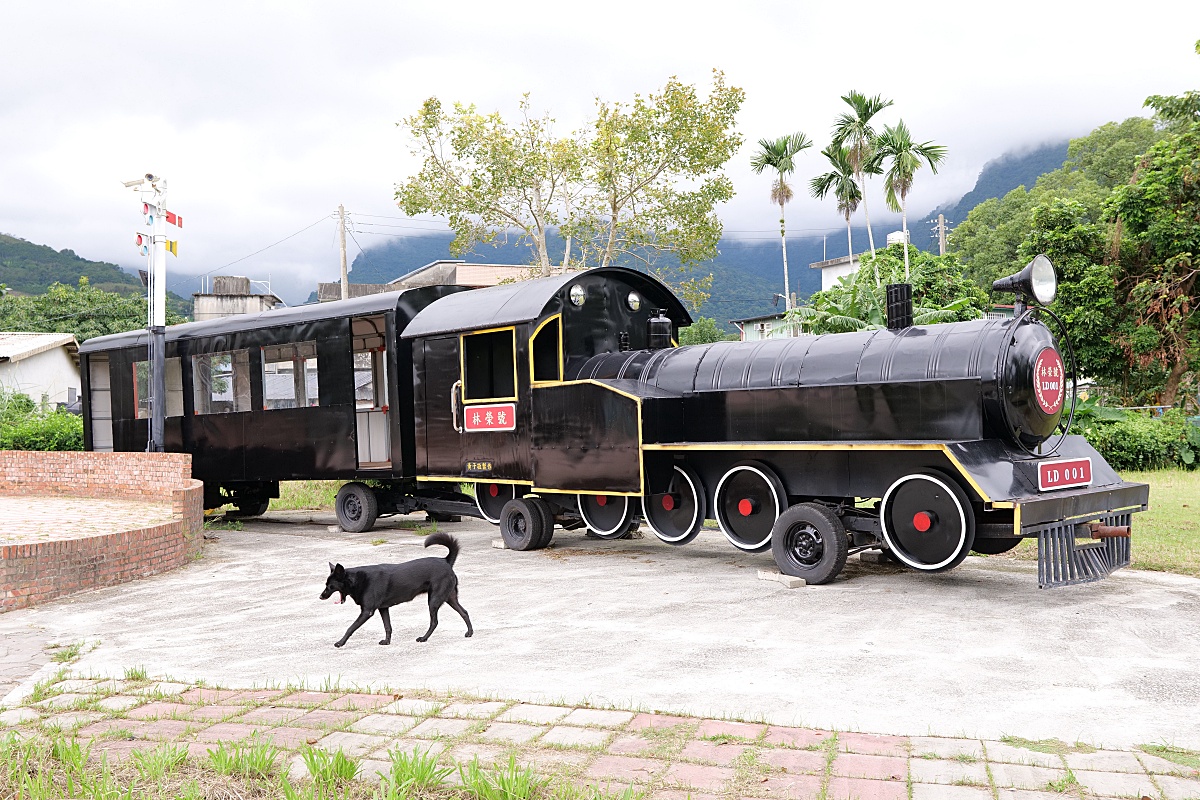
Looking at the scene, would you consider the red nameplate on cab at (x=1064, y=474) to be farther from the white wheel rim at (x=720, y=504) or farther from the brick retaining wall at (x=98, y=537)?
the brick retaining wall at (x=98, y=537)

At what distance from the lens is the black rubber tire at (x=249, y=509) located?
14.2 metres

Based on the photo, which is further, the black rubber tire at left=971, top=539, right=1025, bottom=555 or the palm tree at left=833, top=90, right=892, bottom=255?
the palm tree at left=833, top=90, right=892, bottom=255

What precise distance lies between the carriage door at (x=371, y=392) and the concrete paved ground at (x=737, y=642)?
3.89 m

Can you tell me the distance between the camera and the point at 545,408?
946 centimetres

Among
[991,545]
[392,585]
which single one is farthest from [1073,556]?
[392,585]

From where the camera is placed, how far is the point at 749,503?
8.20m

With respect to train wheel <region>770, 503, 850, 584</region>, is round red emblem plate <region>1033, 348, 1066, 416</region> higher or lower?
higher

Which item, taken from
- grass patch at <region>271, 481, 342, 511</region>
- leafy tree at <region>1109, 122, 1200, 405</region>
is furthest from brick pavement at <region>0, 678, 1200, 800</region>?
leafy tree at <region>1109, 122, 1200, 405</region>

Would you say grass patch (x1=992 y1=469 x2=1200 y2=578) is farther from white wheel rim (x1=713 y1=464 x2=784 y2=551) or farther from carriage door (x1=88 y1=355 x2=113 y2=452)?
carriage door (x1=88 y1=355 x2=113 y2=452)

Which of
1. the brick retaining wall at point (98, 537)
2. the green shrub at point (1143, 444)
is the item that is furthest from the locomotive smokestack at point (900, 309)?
the green shrub at point (1143, 444)

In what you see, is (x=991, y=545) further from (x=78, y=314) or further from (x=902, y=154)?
(x=78, y=314)

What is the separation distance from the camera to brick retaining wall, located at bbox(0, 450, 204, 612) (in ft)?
24.1

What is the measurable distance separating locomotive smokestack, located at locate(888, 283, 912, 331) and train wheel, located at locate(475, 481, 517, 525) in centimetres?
459

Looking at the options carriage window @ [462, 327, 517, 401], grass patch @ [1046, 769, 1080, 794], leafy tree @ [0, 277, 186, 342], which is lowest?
grass patch @ [1046, 769, 1080, 794]
